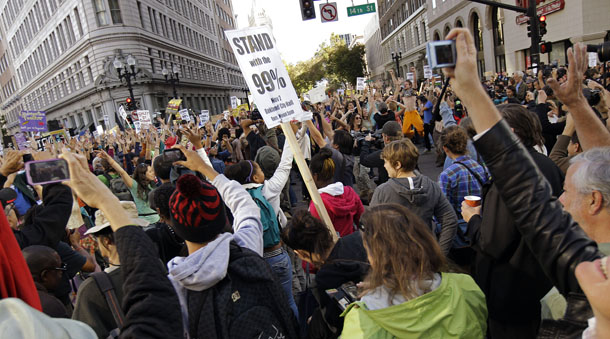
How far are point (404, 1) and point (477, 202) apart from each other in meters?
62.0

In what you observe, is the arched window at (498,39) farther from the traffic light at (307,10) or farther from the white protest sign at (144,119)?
the white protest sign at (144,119)

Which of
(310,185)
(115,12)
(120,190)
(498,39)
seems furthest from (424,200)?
(115,12)

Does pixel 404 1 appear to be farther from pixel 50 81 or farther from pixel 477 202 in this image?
pixel 477 202

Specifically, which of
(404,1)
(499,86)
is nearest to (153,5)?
(404,1)

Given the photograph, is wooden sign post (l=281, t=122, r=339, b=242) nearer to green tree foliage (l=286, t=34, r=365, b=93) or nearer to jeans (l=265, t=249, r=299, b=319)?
jeans (l=265, t=249, r=299, b=319)

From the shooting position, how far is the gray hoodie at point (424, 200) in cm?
332

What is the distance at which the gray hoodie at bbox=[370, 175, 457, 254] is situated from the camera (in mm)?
3318

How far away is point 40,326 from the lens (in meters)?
0.80

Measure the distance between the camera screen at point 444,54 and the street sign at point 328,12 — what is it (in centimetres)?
1409

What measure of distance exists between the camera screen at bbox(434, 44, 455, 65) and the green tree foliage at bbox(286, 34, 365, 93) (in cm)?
6770

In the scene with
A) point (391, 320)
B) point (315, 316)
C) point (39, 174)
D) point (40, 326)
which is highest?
point (39, 174)

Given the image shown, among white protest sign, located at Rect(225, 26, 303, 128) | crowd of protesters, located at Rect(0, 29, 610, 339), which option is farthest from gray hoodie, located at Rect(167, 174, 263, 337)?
white protest sign, located at Rect(225, 26, 303, 128)

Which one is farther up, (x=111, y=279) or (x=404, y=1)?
(x=404, y=1)

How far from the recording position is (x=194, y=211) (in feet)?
6.30
